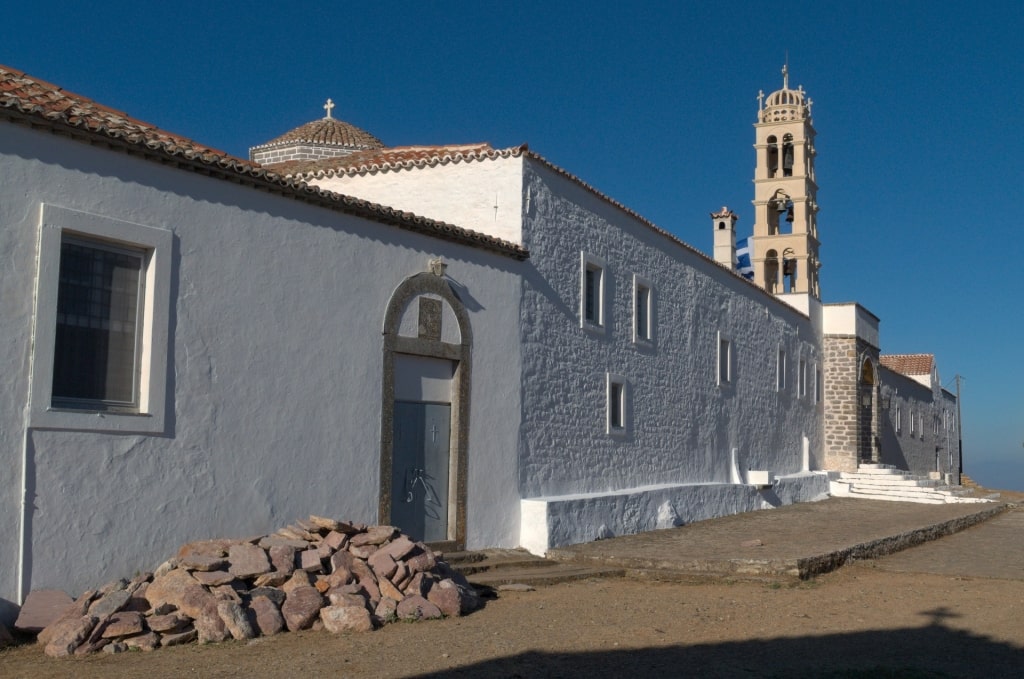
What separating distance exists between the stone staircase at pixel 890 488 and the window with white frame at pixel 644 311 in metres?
11.8

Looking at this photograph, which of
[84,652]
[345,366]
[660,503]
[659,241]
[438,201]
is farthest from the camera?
[659,241]

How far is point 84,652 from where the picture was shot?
6.93m

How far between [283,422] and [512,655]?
11.5 feet

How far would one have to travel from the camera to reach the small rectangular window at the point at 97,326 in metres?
7.89

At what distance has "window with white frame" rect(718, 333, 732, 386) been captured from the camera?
67.1ft

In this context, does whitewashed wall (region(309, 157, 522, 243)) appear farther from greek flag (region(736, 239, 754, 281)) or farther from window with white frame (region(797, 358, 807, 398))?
greek flag (region(736, 239, 754, 281))

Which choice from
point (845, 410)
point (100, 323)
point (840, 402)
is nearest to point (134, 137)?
point (100, 323)

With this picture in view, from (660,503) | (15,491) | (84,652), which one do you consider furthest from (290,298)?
(660,503)

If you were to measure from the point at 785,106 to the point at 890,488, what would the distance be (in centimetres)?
1116

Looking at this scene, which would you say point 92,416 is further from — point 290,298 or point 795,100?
point 795,100

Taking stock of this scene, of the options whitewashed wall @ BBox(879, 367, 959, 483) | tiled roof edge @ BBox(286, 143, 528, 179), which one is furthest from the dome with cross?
whitewashed wall @ BBox(879, 367, 959, 483)

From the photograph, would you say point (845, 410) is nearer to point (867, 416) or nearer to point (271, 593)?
point (867, 416)

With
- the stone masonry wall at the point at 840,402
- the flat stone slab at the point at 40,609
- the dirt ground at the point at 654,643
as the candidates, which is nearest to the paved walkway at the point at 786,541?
the dirt ground at the point at 654,643

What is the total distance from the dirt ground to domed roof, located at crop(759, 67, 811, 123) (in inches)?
826
